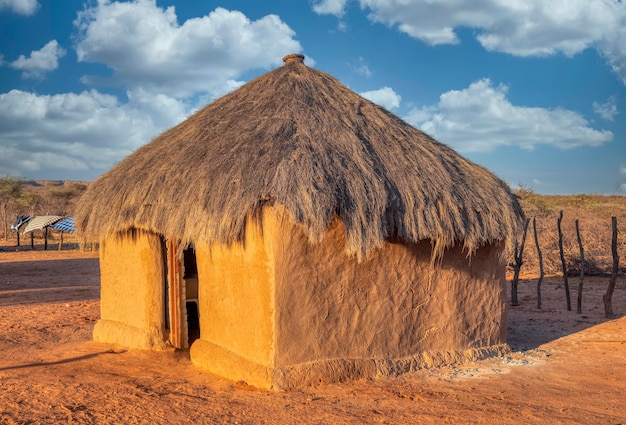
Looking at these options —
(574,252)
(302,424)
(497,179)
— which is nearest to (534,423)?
(302,424)

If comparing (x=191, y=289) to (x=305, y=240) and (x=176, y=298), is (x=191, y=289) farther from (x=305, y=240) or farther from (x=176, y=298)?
(x=305, y=240)

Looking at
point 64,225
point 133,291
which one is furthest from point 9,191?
point 133,291

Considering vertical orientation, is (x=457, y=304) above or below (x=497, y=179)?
below

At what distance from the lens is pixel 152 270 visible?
7172 millimetres

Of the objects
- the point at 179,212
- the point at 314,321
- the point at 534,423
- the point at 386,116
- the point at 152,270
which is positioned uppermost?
the point at 386,116

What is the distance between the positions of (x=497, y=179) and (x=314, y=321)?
336 cm

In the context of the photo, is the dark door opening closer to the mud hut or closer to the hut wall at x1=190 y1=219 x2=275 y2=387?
the mud hut

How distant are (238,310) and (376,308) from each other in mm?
1433

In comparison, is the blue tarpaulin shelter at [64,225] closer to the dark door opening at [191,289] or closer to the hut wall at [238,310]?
the dark door opening at [191,289]

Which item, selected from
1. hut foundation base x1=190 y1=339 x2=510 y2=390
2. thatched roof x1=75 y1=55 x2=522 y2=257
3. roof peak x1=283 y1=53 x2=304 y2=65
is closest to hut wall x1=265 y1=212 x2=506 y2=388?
hut foundation base x1=190 y1=339 x2=510 y2=390

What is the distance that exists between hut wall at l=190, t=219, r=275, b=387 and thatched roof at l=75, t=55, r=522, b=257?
0.35 meters

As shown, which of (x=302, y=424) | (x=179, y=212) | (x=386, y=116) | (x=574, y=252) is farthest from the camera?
(x=574, y=252)

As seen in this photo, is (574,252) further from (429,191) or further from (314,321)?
(314,321)

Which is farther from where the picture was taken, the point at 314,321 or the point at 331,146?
the point at 331,146
